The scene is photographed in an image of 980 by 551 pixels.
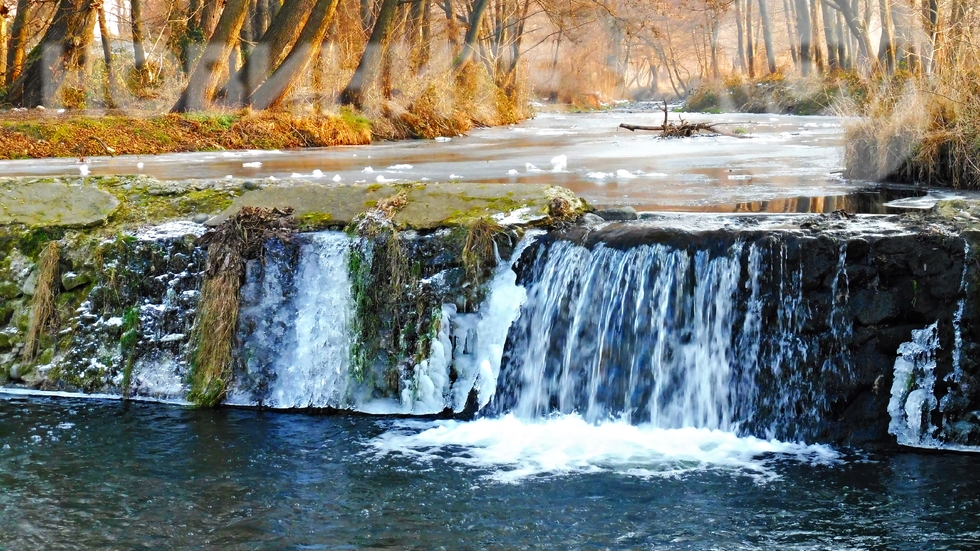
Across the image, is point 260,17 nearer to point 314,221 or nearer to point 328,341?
point 314,221

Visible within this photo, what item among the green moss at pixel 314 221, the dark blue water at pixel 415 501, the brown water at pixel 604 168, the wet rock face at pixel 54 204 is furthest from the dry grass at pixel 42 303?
the brown water at pixel 604 168

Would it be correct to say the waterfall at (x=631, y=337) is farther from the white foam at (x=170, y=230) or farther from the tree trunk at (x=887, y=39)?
the tree trunk at (x=887, y=39)

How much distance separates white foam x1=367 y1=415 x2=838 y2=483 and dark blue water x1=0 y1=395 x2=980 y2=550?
10 cm

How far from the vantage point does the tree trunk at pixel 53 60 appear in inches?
812

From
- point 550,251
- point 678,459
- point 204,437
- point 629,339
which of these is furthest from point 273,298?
point 678,459

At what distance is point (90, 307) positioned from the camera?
7.66m

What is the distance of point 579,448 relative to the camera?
6098 millimetres

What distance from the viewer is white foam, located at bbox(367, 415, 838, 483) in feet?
18.7

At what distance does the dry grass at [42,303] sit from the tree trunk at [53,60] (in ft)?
47.0

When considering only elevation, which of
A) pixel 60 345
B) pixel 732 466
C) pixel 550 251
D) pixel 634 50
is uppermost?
pixel 634 50

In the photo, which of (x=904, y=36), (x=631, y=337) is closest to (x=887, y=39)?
(x=904, y=36)

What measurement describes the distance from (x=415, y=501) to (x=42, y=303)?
395 centimetres

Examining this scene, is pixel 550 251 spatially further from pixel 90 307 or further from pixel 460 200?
pixel 90 307

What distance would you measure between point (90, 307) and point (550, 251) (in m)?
3.47
